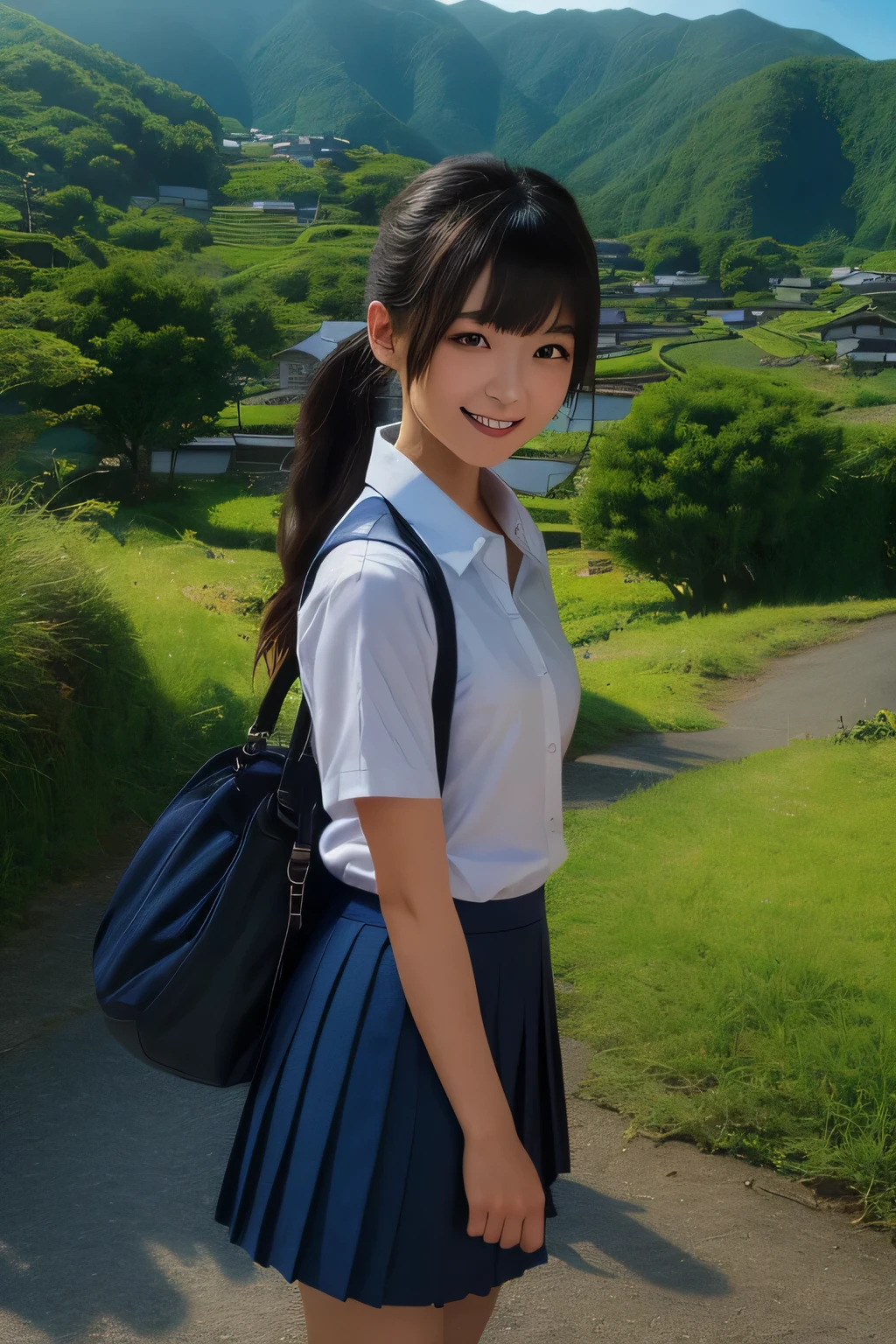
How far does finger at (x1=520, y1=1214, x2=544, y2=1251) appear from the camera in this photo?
71 centimetres

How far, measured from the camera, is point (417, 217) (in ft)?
2.53

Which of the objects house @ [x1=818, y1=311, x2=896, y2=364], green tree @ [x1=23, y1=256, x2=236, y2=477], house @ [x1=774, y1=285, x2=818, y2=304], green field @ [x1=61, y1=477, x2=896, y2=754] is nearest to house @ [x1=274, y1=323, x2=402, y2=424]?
green tree @ [x1=23, y1=256, x2=236, y2=477]

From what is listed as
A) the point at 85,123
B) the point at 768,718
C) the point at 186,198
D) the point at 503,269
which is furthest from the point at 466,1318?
the point at 85,123

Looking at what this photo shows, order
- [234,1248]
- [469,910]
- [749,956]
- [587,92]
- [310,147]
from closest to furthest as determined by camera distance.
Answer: [469,910] < [234,1248] < [749,956] < [310,147] < [587,92]

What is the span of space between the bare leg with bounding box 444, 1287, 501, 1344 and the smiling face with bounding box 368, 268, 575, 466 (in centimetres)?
63

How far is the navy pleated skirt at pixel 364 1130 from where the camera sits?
0.72 m

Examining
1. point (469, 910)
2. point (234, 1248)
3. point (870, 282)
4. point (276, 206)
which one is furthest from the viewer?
point (276, 206)

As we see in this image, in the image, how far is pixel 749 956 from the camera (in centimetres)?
264

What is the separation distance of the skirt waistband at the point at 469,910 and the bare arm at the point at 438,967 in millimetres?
66

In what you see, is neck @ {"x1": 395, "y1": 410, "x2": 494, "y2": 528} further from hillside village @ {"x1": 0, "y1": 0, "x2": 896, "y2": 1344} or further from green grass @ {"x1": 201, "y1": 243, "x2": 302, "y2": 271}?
green grass @ {"x1": 201, "y1": 243, "x2": 302, "y2": 271}

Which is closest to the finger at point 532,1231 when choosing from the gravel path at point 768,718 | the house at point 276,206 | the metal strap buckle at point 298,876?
the metal strap buckle at point 298,876

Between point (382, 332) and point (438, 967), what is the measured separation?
0.46 meters

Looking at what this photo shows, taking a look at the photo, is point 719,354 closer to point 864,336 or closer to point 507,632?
point 864,336

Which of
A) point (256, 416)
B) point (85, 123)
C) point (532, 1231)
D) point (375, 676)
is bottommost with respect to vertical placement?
point (532, 1231)
